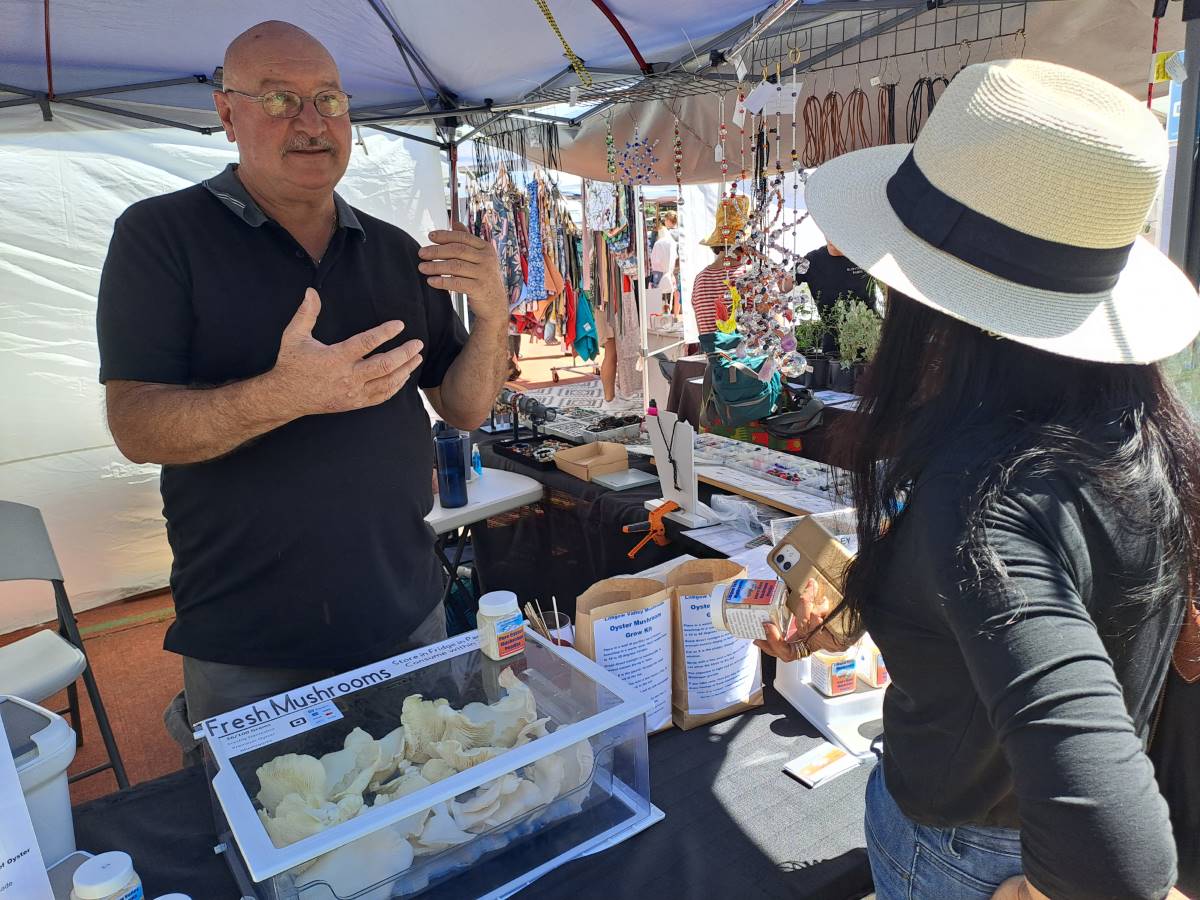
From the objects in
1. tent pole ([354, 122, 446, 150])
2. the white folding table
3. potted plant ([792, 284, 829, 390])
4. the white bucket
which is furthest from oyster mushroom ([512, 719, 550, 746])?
tent pole ([354, 122, 446, 150])

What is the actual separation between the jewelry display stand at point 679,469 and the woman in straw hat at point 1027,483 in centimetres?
157

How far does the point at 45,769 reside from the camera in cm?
95

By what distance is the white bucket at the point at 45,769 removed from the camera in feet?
3.10

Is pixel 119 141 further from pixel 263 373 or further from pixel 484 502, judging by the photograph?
pixel 263 373

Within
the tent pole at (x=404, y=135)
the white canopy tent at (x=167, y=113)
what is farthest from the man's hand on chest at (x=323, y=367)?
the tent pole at (x=404, y=135)

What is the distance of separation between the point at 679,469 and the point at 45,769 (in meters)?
1.84

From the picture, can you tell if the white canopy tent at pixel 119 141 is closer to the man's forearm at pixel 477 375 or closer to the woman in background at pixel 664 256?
the man's forearm at pixel 477 375

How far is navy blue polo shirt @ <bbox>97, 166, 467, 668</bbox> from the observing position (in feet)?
4.65

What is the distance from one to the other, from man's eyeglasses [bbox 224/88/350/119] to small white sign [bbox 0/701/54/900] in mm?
1203

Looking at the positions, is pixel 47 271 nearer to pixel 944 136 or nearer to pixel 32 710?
pixel 32 710

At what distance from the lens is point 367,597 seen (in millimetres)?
1567

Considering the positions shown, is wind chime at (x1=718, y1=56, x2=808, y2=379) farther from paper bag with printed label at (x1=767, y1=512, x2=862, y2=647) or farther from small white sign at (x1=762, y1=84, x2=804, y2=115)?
paper bag with printed label at (x1=767, y1=512, x2=862, y2=647)

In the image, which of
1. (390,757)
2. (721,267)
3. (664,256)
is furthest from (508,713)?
(664,256)

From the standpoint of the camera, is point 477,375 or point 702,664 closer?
point 702,664
